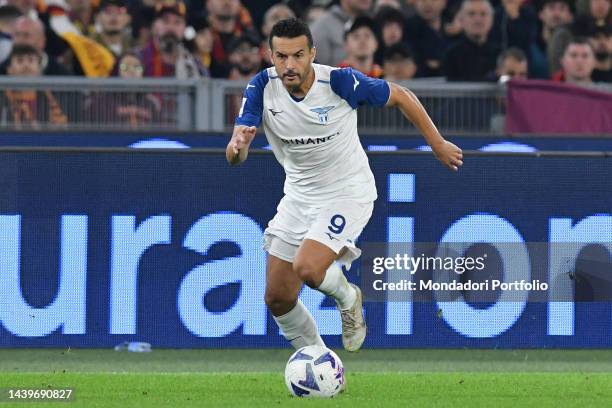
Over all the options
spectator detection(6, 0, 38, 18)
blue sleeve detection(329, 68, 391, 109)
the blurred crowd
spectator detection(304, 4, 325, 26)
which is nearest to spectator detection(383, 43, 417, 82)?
the blurred crowd

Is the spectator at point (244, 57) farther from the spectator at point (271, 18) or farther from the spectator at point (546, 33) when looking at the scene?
the spectator at point (546, 33)

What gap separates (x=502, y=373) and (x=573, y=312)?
A: 1397 mm

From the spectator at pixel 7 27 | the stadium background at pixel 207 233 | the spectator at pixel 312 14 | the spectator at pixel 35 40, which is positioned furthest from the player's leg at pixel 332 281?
the spectator at pixel 312 14

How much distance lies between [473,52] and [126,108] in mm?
3538

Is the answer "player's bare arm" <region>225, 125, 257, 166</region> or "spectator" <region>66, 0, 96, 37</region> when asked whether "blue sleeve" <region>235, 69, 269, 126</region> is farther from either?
"spectator" <region>66, 0, 96, 37</region>

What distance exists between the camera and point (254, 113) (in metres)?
8.01

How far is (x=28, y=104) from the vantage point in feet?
39.7

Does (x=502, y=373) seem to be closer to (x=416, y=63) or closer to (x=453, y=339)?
(x=453, y=339)

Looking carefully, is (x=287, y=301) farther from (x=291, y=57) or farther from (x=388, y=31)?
(x=388, y=31)

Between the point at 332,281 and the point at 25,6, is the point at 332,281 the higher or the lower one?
the lower one

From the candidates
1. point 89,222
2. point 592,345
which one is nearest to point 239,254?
point 89,222

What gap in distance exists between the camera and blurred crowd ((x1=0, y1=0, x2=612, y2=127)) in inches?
511

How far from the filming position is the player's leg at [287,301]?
823cm

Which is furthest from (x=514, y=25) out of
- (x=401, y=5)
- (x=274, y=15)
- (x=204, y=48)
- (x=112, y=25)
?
(x=112, y=25)
